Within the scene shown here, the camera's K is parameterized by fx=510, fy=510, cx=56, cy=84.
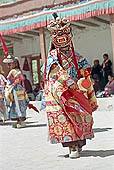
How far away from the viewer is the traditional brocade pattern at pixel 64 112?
19.6ft

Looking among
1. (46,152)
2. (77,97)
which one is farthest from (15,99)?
(77,97)

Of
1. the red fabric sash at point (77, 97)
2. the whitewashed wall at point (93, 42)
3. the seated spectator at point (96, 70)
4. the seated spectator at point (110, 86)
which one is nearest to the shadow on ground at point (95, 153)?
the red fabric sash at point (77, 97)

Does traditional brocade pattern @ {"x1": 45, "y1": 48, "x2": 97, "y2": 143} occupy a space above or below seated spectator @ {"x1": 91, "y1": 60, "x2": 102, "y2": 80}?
above

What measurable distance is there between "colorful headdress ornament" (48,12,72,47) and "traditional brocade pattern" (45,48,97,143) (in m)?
0.30

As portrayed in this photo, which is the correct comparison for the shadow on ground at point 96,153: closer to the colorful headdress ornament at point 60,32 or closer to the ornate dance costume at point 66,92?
the ornate dance costume at point 66,92

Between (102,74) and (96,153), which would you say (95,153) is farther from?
(102,74)

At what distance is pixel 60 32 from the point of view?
247 inches

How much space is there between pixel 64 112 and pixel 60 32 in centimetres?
102

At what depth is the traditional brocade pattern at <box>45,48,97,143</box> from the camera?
19.6 feet

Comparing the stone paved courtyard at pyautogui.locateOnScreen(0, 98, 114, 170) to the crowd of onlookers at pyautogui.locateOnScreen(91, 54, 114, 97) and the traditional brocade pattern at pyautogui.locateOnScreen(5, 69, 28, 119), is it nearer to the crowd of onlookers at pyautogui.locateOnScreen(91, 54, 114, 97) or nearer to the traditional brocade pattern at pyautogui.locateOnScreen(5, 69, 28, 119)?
the traditional brocade pattern at pyautogui.locateOnScreen(5, 69, 28, 119)

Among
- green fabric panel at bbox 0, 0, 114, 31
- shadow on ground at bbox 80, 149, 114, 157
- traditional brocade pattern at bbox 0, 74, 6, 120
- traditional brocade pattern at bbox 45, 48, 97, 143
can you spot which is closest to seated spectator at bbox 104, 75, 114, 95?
green fabric panel at bbox 0, 0, 114, 31

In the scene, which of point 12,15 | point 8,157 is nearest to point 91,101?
point 8,157

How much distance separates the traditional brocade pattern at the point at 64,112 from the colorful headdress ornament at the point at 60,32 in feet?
1.00

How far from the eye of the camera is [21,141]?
8.16 meters
